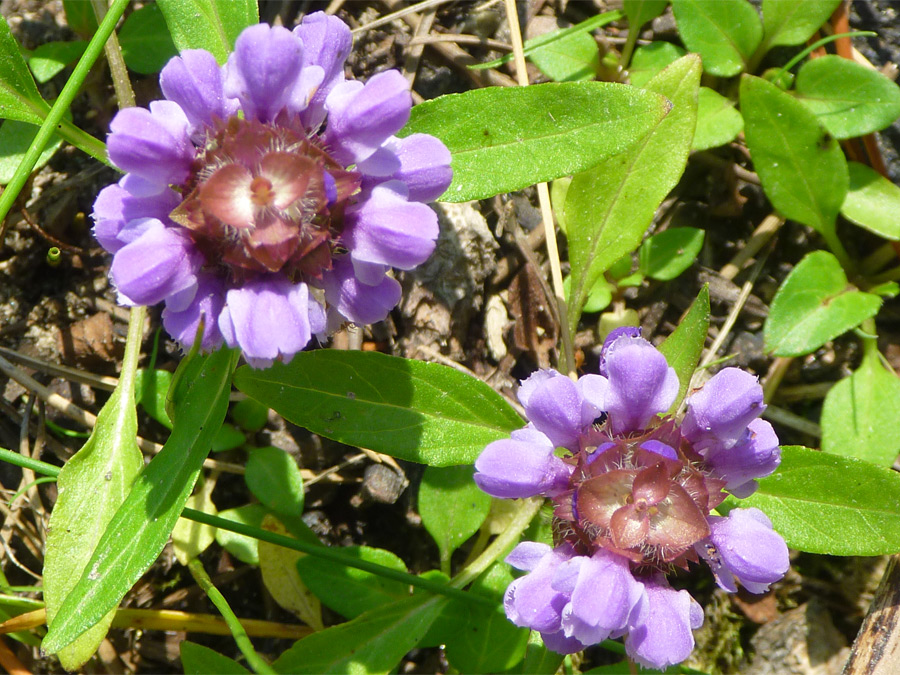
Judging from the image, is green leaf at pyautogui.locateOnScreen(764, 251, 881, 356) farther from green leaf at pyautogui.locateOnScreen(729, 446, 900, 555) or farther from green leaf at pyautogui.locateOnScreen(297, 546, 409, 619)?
green leaf at pyautogui.locateOnScreen(297, 546, 409, 619)

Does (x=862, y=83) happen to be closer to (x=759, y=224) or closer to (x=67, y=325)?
(x=759, y=224)

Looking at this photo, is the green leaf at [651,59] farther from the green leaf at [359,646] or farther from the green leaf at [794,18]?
the green leaf at [359,646]

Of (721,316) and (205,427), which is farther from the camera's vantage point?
(721,316)

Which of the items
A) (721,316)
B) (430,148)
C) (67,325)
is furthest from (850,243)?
(67,325)

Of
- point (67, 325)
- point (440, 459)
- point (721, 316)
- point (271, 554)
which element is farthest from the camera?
point (721, 316)

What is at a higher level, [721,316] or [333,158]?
[333,158]

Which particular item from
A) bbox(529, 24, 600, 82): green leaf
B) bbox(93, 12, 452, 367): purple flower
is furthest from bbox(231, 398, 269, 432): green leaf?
bbox(529, 24, 600, 82): green leaf
